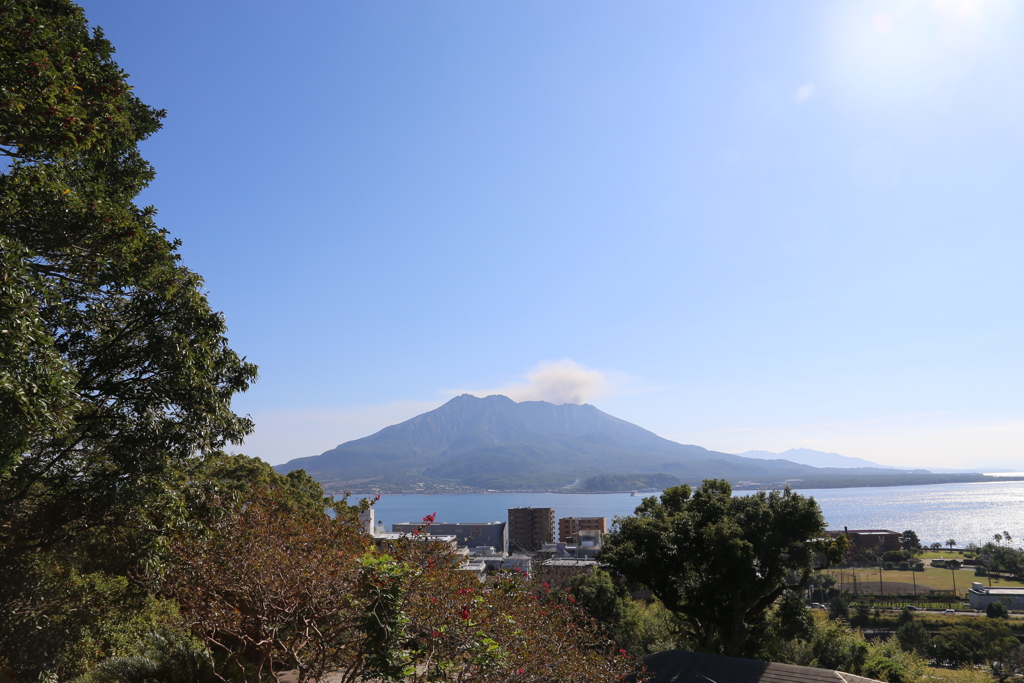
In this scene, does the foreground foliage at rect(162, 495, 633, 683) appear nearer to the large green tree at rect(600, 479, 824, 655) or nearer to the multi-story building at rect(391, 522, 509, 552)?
the large green tree at rect(600, 479, 824, 655)

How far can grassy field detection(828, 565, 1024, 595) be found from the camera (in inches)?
2296

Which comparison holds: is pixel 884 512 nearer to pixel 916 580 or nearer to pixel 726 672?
pixel 916 580

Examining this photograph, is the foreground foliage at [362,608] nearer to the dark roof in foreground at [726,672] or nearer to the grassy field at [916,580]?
the dark roof in foreground at [726,672]

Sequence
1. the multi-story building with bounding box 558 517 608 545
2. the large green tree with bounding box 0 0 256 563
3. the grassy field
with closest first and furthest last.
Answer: the large green tree with bounding box 0 0 256 563, the grassy field, the multi-story building with bounding box 558 517 608 545

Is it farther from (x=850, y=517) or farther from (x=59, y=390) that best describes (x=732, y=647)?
(x=850, y=517)

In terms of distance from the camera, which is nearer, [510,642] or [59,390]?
[59,390]

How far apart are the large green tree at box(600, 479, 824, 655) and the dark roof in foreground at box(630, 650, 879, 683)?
3.71m

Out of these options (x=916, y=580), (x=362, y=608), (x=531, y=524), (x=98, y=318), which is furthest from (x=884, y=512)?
(x=98, y=318)

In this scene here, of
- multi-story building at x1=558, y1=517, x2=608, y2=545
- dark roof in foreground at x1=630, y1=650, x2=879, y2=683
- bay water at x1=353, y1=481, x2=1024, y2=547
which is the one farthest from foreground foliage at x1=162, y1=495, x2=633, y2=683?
bay water at x1=353, y1=481, x2=1024, y2=547

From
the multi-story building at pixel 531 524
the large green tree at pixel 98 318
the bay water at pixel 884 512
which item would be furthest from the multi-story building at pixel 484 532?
the large green tree at pixel 98 318

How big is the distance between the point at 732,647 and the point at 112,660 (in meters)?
14.1

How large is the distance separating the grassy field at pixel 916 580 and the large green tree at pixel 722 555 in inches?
2100

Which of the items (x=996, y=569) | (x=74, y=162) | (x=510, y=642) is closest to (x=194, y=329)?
(x=74, y=162)

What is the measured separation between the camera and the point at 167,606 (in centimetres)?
805
